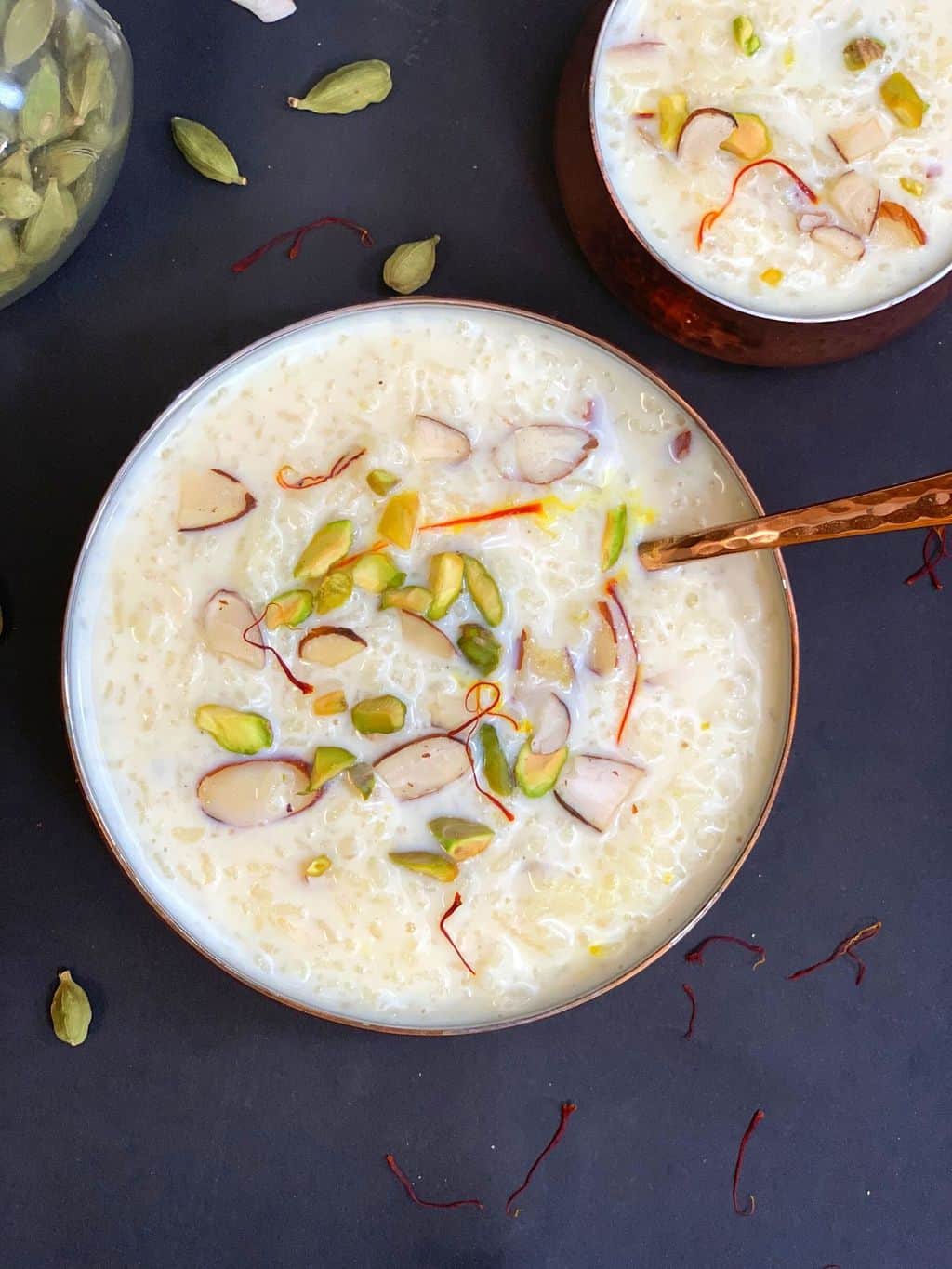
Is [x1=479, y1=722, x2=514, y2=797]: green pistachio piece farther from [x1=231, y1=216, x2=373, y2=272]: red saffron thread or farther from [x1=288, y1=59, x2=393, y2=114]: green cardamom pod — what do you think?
[x1=288, y1=59, x2=393, y2=114]: green cardamom pod

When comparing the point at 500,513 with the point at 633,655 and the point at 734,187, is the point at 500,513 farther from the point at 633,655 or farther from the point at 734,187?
the point at 734,187

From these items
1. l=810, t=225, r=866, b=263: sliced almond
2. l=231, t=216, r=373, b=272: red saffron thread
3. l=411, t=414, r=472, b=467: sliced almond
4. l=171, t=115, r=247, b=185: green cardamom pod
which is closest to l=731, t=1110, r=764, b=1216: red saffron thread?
l=411, t=414, r=472, b=467: sliced almond

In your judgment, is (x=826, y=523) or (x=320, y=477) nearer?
(x=826, y=523)

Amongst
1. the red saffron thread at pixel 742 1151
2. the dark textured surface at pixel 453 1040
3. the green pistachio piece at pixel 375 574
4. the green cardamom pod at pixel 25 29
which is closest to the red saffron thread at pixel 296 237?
the dark textured surface at pixel 453 1040

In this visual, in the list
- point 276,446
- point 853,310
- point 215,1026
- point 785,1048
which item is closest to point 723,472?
point 853,310

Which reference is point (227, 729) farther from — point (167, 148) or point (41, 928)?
point (167, 148)

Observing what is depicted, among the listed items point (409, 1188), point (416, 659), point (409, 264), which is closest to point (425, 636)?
point (416, 659)

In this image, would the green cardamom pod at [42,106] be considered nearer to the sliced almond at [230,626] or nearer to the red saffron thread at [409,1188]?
the sliced almond at [230,626]
